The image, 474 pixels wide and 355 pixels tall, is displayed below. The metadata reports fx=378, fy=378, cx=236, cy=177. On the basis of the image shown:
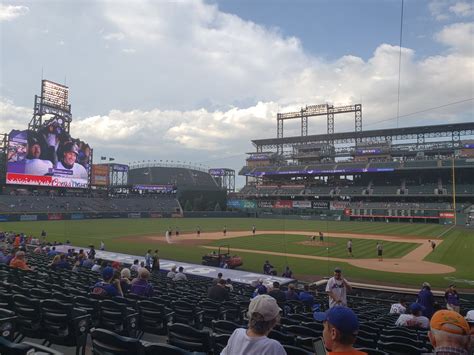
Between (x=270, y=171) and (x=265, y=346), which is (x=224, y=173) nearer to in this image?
(x=270, y=171)

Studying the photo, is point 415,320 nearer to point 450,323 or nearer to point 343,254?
point 450,323

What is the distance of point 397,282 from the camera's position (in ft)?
71.6

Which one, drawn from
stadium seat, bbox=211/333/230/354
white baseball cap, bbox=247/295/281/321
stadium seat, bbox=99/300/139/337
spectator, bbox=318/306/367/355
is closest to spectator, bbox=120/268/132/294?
stadium seat, bbox=99/300/139/337

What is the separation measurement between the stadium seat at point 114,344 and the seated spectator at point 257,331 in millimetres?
968

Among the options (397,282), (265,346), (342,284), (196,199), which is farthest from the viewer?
(196,199)

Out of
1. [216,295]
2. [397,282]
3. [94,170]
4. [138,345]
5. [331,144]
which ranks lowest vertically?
[397,282]

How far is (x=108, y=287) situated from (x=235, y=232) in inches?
1698

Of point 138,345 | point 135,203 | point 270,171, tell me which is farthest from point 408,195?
point 138,345

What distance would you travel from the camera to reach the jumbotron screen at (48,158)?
196ft

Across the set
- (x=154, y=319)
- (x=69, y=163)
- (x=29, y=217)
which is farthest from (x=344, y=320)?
(x=69, y=163)

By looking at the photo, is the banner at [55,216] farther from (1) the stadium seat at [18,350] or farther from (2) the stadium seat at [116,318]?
(1) the stadium seat at [18,350]

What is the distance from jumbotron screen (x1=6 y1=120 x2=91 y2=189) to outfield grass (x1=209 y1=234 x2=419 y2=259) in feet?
127

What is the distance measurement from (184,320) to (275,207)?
84817 millimetres

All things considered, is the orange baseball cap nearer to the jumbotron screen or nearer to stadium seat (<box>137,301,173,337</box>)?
stadium seat (<box>137,301,173,337</box>)
